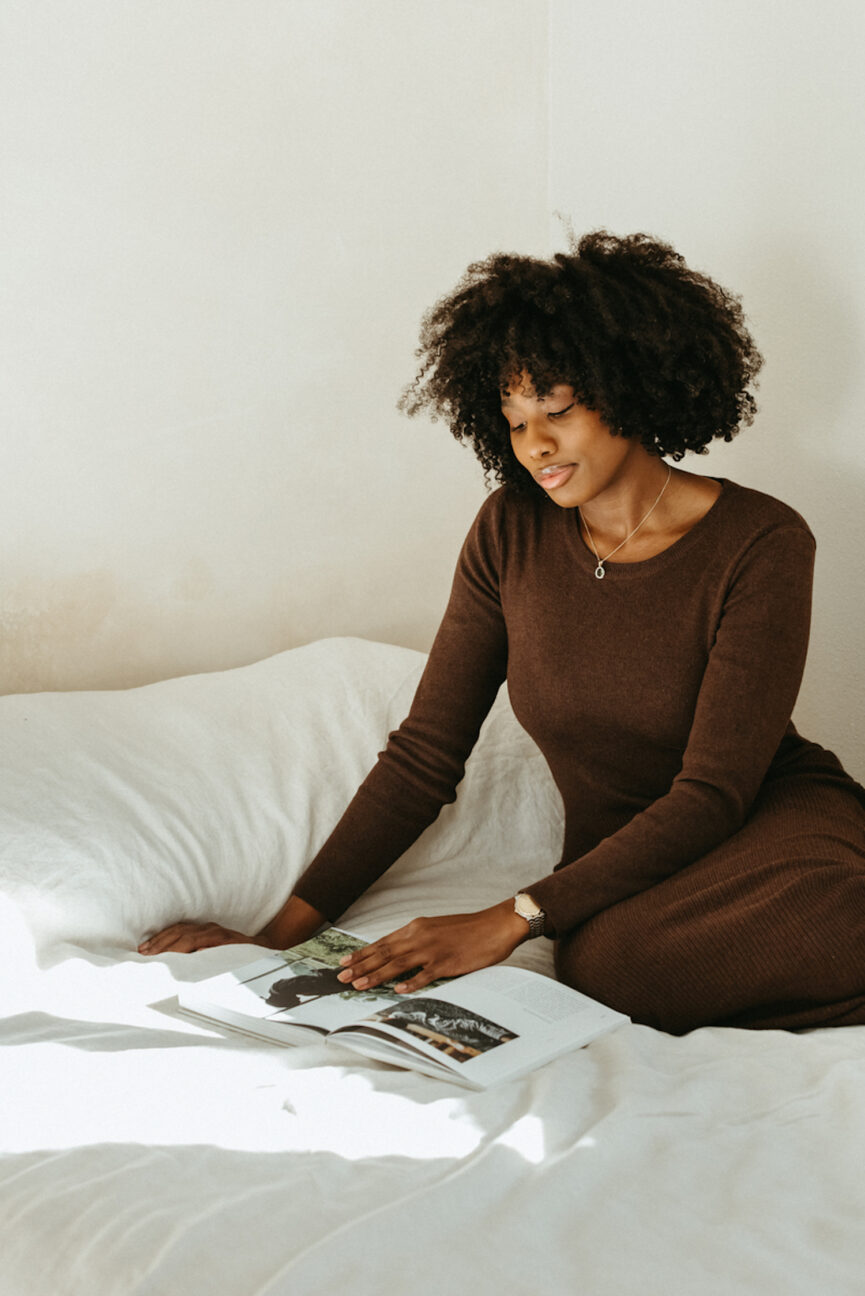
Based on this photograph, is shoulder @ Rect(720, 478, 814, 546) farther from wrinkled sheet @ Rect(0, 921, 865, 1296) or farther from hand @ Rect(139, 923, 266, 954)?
hand @ Rect(139, 923, 266, 954)

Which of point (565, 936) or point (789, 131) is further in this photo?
point (789, 131)

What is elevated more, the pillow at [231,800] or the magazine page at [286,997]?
the pillow at [231,800]

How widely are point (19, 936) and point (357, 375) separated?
3.52ft

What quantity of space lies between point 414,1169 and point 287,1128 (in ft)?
0.32

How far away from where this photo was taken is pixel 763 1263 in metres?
0.61

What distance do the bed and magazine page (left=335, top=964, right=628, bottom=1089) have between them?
0.02 m

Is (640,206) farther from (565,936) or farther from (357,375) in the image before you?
(565,936)

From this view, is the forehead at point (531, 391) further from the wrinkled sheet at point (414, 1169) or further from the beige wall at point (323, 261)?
the wrinkled sheet at point (414, 1169)

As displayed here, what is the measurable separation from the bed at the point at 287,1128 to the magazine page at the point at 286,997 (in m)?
0.02

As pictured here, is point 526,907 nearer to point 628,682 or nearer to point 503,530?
point 628,682

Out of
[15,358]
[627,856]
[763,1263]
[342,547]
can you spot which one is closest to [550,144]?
[342,547]

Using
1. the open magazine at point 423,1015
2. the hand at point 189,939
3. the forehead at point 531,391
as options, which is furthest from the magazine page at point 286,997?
the forehead at point 531,391

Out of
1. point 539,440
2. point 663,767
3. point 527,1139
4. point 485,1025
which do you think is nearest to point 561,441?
point 539,440

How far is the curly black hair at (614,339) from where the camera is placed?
126cm
